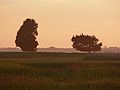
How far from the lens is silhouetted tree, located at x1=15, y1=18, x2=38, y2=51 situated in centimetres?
11581

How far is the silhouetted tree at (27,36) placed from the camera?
380 feet

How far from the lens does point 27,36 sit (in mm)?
117500

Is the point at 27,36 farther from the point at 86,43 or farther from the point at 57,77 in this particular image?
the point at 57,77

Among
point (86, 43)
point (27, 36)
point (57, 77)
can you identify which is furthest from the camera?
point (86, 43)

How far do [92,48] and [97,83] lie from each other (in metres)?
109

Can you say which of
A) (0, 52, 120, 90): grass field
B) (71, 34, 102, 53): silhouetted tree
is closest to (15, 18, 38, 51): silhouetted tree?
(71, 34, 102, 53): silhouetted tree

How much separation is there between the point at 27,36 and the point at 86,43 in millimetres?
34550

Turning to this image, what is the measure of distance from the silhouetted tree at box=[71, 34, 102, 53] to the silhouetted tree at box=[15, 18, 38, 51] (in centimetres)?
2827

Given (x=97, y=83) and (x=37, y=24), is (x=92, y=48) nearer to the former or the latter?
(x=37, y=24)

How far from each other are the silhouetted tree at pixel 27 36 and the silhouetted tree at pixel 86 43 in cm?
2827

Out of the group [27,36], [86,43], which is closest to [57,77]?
[27,36]

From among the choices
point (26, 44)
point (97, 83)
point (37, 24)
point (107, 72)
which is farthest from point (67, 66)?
point (37, 24)

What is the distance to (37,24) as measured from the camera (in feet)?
406

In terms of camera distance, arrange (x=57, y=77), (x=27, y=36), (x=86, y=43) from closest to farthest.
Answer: (x=57, y=77) < (x=27, y=36) < (x=86, y=43)
